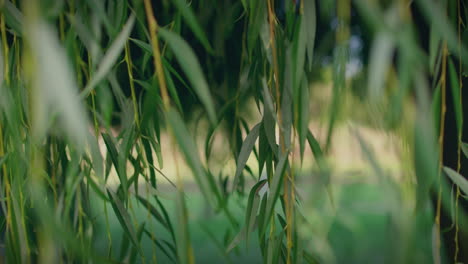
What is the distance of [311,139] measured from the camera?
58 centimetres

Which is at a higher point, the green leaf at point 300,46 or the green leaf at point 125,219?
the green leaf at point 300,46

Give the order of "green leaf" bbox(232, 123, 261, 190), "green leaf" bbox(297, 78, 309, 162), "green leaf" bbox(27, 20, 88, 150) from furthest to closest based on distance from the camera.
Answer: "green leaf" bbox(232, 123, 261, 190)
"green leaf" bbox(297, 78, 309, 162)
"green leaf" bbox(27, 20, 88, 150)

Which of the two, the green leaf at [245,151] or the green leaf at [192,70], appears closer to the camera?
the green leaf at [192,70]

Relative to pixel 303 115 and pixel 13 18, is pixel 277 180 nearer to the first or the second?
pixel 303 115

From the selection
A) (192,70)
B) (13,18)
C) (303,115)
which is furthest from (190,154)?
(13,18)

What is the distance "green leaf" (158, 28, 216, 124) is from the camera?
40 centimetres

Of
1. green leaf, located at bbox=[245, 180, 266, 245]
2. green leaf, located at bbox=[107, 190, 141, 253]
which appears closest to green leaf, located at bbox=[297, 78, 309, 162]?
green leaf, located at bbox=[245, 180, 266, 245]

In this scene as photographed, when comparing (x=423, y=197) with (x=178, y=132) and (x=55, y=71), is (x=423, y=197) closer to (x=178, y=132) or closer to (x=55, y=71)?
(x=178, y=132)

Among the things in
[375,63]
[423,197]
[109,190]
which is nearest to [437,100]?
[423,197]

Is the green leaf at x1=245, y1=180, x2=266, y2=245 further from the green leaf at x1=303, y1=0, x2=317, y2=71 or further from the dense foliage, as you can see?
the green leaf at x1=303, y1=0, x2=317, y2=71

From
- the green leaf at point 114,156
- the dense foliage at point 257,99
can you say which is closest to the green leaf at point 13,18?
the dense foliage at point 257,99

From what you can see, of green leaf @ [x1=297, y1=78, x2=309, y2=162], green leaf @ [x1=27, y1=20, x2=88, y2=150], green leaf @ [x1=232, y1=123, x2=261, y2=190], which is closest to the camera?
green leaf @ [x1=27, y1=20, x2=88, y2=150]

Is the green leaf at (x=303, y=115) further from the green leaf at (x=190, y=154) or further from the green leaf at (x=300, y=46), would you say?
the green leaf at (x=190, y=154)

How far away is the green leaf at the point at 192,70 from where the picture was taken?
Answer: 40 centimetres
